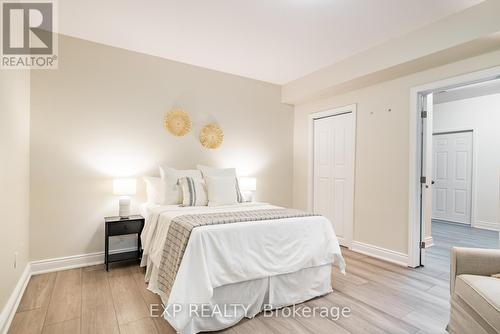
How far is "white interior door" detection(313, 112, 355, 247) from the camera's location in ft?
12.6

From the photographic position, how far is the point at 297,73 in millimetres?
4133

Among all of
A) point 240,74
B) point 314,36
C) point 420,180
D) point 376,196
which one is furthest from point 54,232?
point 420,180

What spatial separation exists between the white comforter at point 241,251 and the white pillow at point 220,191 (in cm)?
58

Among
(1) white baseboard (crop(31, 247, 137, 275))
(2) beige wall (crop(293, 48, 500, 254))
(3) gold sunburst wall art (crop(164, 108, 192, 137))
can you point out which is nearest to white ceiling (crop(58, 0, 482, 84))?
(2) beige wall (crop(293, 48, 500, 254))

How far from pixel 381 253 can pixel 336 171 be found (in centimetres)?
131

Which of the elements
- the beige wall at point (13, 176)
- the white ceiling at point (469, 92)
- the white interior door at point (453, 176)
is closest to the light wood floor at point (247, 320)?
the beige wall at point (13, 176)

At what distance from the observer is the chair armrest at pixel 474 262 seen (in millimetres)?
1675

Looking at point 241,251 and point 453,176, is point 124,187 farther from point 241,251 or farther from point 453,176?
point 453,176

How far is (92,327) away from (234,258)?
1.11 meters

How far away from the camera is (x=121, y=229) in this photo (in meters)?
2.92

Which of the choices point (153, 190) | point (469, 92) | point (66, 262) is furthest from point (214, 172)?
point (469, 92)

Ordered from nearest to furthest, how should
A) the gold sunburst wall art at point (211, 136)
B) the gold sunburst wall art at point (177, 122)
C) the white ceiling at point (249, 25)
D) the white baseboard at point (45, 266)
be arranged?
the white baseboard at point (45, 266) → the white ceiling at point (249, 25) → the gold sunburst wall art at point (177, 122) → the gold sunburst wall art at point (211, 136)

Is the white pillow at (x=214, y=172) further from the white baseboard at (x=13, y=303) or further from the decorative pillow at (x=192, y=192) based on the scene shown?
the white baseboard at (x=13, y=303)

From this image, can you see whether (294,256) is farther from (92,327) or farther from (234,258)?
(92,327)
